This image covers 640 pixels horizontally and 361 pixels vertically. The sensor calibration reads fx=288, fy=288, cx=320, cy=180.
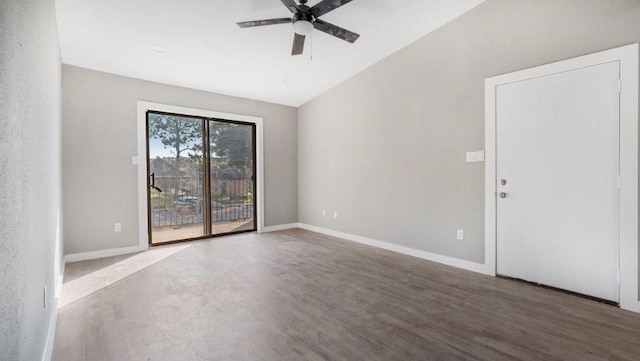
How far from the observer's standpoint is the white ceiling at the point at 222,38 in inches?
116

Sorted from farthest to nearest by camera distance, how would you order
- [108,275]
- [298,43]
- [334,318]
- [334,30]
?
[108,275]
[298,43]
[334,30]
[334,318]

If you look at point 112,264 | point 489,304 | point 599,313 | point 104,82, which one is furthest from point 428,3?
point 112,264

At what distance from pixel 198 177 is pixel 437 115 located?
3941 mm

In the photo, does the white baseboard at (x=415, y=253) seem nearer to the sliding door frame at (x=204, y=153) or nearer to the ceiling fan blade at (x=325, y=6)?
the sliding door frame at (x=204, y=153)

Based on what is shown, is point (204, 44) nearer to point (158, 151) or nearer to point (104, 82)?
point (104, 82)

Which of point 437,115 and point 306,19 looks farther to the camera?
point 437,115

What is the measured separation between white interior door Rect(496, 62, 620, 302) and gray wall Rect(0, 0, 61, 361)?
3782 millimetres

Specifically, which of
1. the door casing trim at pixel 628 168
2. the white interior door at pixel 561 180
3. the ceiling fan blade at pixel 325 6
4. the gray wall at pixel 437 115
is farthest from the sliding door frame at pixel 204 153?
the door casing trim at pixel 628 168

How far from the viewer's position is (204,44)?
3.56 metres

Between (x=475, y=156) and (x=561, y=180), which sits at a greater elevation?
(x=475, y=156)

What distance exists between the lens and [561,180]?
2.79 metres

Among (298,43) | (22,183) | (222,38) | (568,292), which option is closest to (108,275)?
(22,183)

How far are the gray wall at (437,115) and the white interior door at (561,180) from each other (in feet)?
0.82

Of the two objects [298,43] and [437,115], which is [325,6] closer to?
[298,43]
